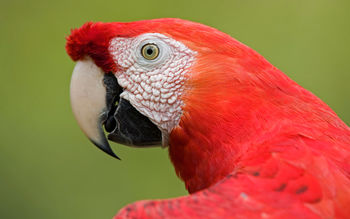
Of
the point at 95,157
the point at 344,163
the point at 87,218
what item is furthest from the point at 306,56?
the point at 344,163

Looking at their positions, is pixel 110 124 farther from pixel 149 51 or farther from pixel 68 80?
pixel 68 80

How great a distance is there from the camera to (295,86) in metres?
1.07

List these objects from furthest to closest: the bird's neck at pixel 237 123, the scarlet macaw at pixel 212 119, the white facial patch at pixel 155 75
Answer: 1. the white facial patch at pixel 155 75
2. the bird's neck at pixel 237 123
3. the scarlet macaw at pixel 212 119

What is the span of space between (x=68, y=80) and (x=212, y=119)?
190 centimetres

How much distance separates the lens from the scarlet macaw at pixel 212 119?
0.81 m

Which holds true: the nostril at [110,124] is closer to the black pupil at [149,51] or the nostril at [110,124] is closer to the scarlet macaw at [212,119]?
the scarlet macaw at [212,119]

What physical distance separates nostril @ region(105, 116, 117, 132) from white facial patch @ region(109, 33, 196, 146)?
0.23 ft

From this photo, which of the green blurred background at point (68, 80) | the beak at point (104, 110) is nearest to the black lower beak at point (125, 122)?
the beak at point (104, 110)

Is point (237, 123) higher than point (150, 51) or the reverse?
the reverse

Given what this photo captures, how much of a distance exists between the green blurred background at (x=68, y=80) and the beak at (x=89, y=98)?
1.50 meters

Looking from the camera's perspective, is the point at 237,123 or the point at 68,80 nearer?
the point at 237,123

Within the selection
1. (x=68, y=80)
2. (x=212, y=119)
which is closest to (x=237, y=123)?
(x=212, y=119)

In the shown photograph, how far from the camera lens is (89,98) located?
3.75 ft

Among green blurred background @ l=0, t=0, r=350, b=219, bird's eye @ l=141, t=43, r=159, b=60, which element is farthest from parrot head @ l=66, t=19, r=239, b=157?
green blurred background @ l=0, t=0, r=350, b=219
